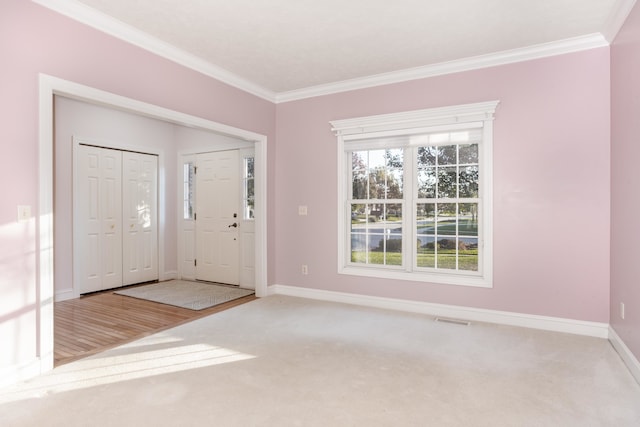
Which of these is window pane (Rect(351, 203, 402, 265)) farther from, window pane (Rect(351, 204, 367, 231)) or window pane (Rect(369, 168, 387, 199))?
window pane (Rect(369, 168, 387, 199))

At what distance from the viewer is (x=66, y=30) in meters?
2.92

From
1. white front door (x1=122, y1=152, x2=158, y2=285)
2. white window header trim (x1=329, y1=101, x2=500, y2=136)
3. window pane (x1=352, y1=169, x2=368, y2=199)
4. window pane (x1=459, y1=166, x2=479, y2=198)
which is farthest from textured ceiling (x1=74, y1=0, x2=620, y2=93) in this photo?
white front door (x1=122, y1=152, x2=158, y2=285)

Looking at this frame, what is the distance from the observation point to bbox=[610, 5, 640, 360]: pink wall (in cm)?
275

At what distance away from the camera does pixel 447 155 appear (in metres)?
4.32

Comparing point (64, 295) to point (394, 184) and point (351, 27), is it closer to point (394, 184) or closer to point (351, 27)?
point (394, 184)

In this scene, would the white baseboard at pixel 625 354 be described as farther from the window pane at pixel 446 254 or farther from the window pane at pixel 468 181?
the window pane at pixel 468 181

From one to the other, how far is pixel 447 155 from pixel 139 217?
479 cm

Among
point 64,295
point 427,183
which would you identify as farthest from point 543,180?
point 64,295

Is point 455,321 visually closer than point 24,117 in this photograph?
No

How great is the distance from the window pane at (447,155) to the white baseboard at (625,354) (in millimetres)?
2216

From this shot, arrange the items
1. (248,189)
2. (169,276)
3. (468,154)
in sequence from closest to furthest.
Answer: (468,154) → (248,189) → (169,276)

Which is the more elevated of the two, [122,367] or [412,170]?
[412,170]

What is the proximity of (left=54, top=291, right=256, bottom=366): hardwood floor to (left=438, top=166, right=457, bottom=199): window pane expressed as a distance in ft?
9.46

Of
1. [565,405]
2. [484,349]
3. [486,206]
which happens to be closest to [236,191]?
[486,206]
